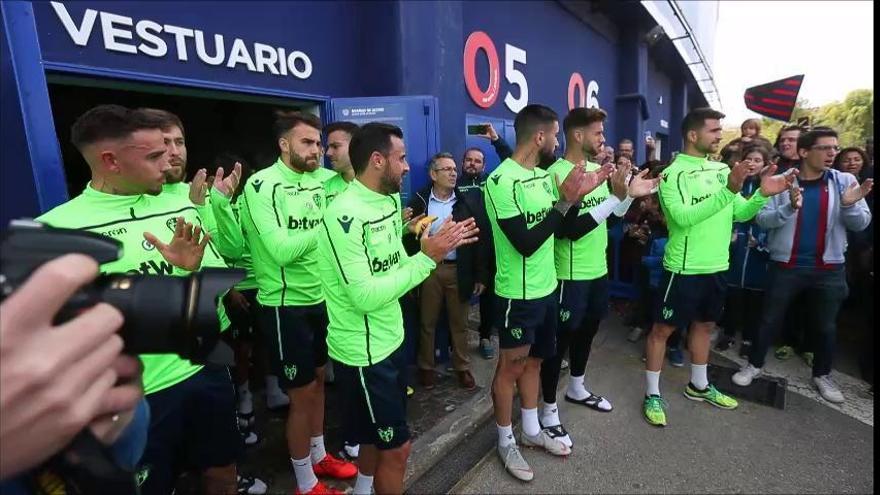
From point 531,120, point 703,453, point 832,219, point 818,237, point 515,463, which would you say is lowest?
point 703,453

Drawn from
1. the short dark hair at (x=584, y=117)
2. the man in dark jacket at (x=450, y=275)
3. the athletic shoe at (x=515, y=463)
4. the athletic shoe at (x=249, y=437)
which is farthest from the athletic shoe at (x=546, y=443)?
the short dark hair at (x=584, y=117)

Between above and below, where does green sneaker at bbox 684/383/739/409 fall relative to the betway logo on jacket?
below

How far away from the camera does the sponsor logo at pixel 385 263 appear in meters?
2.07

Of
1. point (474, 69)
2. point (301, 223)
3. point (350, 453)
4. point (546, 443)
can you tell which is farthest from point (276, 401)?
point (474, 69)

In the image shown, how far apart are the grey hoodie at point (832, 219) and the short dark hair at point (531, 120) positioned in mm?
2150

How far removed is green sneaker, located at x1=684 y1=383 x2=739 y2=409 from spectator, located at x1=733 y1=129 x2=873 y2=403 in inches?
30.1

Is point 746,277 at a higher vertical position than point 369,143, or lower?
lower

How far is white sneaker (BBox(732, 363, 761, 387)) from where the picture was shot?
3867 millimetres

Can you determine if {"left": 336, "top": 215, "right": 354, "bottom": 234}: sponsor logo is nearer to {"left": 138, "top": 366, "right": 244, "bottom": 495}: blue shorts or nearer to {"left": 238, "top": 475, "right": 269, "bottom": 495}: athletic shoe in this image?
{"left": 138, "top": 366, "right": 244, "bottom": 495}: blue shorts

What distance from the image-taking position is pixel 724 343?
181 inches

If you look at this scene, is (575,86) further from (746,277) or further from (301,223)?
(301,223)

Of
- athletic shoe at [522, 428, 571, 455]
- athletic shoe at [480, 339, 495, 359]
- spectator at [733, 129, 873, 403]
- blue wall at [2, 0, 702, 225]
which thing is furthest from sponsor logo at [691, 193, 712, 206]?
blue wall at [2, 0, 702, 225]

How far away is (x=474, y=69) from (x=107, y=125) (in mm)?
4993

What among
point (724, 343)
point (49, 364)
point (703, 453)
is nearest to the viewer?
point (49, 364)
